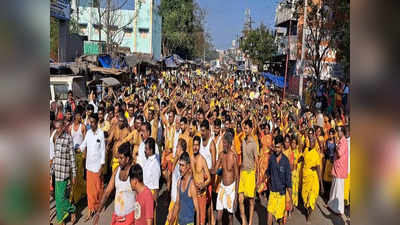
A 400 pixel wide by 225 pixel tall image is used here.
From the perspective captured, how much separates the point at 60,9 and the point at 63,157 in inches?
581

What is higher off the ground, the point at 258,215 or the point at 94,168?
the point at 94,168

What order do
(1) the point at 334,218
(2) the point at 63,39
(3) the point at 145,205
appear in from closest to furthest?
(3) the point at 145,205 → (1) the point at 334,218 → (2) the point at 63,39

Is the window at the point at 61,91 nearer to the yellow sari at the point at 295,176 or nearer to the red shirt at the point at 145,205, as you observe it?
the yellow sari at the point at 295,176

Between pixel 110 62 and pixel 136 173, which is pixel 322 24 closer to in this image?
pixel 110 62

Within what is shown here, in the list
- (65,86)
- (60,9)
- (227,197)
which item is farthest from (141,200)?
(60,9)

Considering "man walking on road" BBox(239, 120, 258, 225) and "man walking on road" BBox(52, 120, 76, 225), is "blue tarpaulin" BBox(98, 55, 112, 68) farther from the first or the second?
"man walking on road" BBox(239, 120, 258, 225)

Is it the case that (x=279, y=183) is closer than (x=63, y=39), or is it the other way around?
(x=279, y=183)

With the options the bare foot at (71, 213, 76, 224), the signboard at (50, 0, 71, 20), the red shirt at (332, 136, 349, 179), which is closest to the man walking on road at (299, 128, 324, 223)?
the red shirt at (332, 136, 349, 179)

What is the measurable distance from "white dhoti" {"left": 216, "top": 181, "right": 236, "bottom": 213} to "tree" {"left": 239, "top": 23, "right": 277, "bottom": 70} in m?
33.8

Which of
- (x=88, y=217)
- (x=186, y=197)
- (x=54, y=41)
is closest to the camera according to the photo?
(x=186, y=197)

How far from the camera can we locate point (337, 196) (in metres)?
6.77

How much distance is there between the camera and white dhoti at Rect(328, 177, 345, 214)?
674cm
